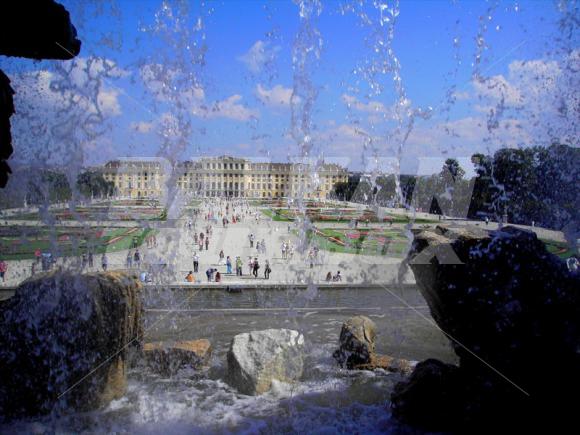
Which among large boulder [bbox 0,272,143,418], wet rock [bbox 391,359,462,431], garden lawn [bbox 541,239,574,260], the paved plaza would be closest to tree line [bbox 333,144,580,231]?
garden lawn [bbox 541,239,574,260]

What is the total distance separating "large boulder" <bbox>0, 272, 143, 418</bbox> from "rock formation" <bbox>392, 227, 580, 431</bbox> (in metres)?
4.02

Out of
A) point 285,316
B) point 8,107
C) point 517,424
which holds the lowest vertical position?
point 285,316

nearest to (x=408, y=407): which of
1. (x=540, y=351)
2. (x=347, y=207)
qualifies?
(x=540, y=351)

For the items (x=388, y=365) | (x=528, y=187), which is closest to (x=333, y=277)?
(x=388, y=365)

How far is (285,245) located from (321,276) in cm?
522

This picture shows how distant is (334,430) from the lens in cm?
619

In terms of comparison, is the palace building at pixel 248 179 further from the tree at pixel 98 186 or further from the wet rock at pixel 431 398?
the wet rock at pixel 431 398

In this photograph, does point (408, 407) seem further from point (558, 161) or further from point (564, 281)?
point (558, 161)

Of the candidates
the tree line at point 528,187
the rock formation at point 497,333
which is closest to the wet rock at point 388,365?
the rock formation at point 497,333

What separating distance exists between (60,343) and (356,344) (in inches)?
187

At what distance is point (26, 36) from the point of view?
2939mm

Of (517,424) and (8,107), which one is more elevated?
(8,107)

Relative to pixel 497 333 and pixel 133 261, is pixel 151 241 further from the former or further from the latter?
pixel 497 333

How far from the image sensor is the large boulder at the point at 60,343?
643cm
